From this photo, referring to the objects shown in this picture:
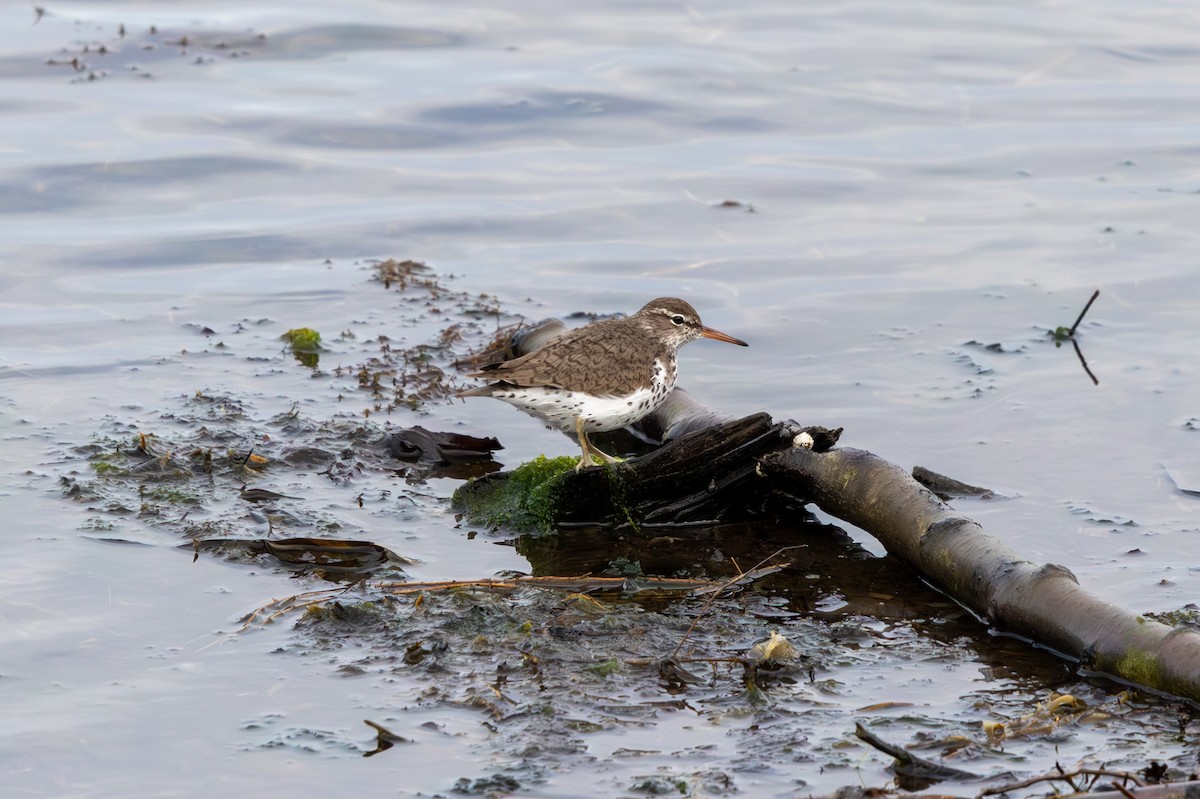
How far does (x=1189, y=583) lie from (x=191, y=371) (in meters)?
7.13

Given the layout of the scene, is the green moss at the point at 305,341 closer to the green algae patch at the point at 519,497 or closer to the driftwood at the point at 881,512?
the driftwood at the point at 881,512

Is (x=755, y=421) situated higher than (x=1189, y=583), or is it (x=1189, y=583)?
(x=755, y=421)

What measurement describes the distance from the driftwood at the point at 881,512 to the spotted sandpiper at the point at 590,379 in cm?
31

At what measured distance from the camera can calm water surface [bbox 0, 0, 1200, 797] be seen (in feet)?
20.8

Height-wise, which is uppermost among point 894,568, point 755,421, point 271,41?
point 271,41

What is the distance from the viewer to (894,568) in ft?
25.3

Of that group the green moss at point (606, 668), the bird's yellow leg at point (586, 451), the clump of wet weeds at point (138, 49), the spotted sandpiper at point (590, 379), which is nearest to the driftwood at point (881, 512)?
the spotted sandpiper at point (590, 379)

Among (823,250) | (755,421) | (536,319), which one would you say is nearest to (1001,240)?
(823,250)

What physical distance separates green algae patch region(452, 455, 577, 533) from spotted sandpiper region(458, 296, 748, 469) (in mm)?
191

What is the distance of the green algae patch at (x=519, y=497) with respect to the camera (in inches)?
324

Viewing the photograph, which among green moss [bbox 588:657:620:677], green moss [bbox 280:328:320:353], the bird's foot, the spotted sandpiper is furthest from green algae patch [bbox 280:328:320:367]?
green moss [bbox 588:657:620:677]

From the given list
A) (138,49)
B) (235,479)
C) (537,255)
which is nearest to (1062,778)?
(235,479)

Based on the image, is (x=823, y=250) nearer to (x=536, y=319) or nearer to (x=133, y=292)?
(x=536, y=319)

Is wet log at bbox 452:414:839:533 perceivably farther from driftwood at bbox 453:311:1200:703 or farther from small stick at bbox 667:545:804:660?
small stick at bbox 667:545:804:660
